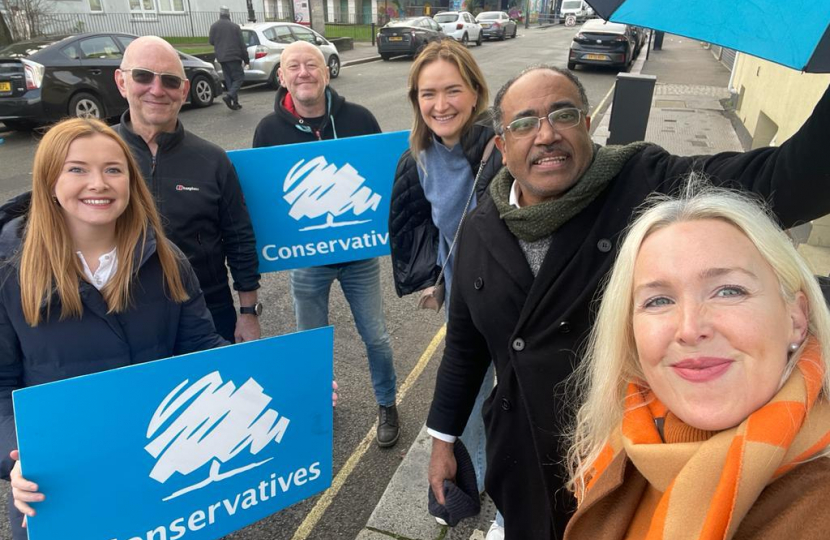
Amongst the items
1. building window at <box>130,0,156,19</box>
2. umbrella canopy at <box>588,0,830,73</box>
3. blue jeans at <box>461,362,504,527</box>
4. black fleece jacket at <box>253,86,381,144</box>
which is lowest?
blue jeans at <box>461,362,504,527</box>

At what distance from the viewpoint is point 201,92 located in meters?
12.2

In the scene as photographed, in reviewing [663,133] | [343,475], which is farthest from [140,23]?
[343,475]

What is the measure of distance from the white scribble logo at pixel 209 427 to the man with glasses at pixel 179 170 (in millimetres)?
912

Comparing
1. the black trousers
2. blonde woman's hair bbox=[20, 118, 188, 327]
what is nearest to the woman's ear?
blonde woman's hair bbox=[20, 118, 188, 327]

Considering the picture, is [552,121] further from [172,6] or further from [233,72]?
[172,6]

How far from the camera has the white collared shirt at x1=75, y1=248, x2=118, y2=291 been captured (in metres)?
1.81

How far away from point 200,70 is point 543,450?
41.2 ft

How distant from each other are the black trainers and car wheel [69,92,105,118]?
872 cm

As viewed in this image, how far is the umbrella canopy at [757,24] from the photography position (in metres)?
1.13

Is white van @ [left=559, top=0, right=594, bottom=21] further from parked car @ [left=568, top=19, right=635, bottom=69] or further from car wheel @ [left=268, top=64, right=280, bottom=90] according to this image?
car wheel @ [left=268, top=64, right=280, bottom=90]

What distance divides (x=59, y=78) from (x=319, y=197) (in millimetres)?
8465

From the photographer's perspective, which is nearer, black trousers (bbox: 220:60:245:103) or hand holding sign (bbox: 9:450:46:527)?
hand holding sign (bbox: 9:450:46:527)

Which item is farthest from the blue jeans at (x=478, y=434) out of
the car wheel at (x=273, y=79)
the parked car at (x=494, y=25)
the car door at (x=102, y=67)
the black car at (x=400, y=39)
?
the parked car at (x=494, y=25)

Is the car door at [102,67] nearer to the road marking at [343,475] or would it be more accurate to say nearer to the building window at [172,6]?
the road marking at [343,475]
